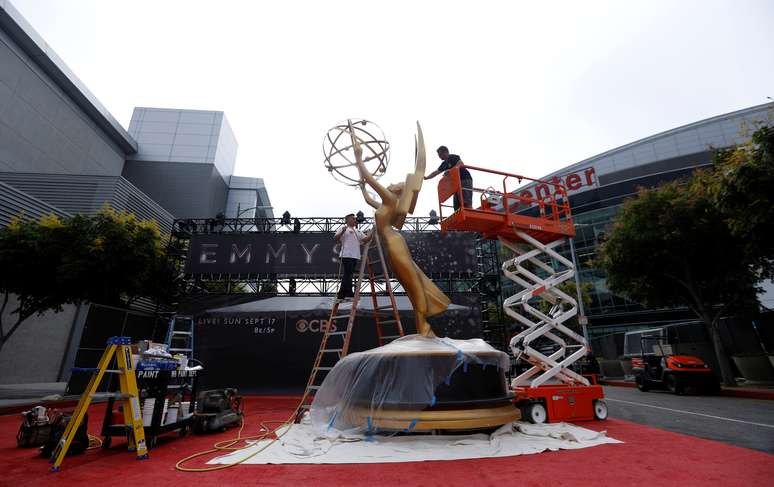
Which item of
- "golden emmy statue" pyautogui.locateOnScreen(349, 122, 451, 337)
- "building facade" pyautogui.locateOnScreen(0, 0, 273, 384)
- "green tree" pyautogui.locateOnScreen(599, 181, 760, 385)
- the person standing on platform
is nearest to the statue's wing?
"golden emmy statue" pyautogui.locateOnScreen(349, 122, 451, 337)

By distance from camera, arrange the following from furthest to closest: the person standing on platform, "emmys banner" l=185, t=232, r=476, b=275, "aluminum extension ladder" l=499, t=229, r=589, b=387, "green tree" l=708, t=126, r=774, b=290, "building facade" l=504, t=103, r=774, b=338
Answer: "building facade" l=504, t=103, r=774, b=338, "emmys banner" l=185, t=232, r=476, b=275, "green tree" l=708, t=126, r=774, b=290, the person standing on platform, "aluminum extension ladder" l=499, t=229, r=589, b=387

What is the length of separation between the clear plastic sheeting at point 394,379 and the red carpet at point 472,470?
1.04 m

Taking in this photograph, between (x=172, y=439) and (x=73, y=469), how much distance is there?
5.95ft

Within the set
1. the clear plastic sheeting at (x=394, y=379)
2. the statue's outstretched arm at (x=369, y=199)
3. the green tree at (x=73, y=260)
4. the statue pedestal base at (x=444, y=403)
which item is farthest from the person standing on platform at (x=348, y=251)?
the green tree at (x=73, y=260)

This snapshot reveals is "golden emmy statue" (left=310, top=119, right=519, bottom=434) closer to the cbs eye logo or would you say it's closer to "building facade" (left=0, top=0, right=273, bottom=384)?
the cbs eye logo

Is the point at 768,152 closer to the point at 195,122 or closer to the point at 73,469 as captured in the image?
the point at 73,469

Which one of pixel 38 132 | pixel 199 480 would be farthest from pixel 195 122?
pixel 199 480

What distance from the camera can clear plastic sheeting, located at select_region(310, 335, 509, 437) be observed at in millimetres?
4934

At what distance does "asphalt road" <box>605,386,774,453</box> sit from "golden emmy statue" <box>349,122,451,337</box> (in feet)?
14.9

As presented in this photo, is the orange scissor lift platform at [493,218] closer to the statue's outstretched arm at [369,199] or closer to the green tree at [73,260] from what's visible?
the statue's outstretched arm at [369,199]

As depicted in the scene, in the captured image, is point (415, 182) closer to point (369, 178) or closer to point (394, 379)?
point (369, 178)

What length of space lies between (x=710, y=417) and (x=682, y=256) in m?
8.35

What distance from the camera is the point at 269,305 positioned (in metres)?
14.7

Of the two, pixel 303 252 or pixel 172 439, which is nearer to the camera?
pixel 172 439
